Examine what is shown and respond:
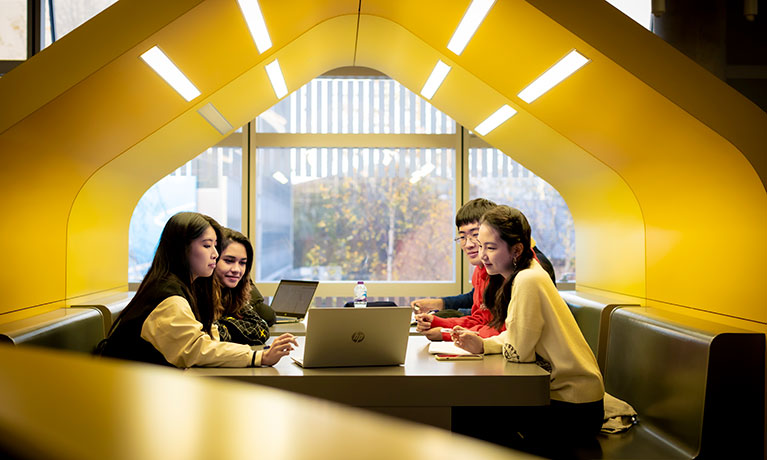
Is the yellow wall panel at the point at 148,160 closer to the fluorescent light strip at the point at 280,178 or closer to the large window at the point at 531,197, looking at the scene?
the fluorescent light strip at the point at 280,178

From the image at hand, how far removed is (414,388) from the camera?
229 centimetres

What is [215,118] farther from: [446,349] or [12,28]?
[446,349]

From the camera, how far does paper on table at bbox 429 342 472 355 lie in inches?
109

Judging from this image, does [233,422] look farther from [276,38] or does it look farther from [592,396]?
[276,38]

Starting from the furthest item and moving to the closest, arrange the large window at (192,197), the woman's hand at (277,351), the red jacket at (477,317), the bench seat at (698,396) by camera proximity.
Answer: the large window at (192,197) < the red jacket at (477,317) < the bench seat at (698,396) < the woman's hand at (277,351)

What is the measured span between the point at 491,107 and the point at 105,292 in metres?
3.12

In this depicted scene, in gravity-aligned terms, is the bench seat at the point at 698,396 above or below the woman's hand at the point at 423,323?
below

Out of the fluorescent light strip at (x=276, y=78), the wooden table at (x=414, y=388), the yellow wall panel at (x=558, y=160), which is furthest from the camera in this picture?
the fluorescent light strip at (x=276, y=78)

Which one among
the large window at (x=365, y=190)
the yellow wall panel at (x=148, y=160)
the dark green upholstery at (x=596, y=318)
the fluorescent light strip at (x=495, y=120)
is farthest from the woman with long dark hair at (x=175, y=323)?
the large window at (x=365, y=190)

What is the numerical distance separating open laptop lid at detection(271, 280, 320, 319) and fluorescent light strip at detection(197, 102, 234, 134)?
142cm

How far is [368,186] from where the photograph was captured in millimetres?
6809

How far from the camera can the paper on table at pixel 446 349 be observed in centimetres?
277

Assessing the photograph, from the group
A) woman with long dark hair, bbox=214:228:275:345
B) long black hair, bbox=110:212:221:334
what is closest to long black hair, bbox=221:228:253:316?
woman with long dark hair, bbox=214:228:275:345

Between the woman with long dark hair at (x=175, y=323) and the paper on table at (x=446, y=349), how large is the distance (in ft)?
2.24
